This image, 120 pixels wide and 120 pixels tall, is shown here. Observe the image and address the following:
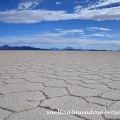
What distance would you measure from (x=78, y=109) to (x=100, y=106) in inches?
6.4

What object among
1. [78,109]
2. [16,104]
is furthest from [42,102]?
[78,109]

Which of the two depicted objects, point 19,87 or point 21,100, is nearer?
point 21,100

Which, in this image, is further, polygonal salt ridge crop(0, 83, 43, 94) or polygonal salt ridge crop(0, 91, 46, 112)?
polygonal salt ridge crop(0, 83, 43, 94)

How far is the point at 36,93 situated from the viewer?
1.76 meters

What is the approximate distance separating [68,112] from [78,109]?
8 centimetres

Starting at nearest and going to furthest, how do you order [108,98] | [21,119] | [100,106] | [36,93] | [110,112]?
1. [21,119]
2. [110,112]
3. [100,106]
4. [108,98]
5. [36,93]

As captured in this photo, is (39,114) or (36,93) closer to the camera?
(39,114)

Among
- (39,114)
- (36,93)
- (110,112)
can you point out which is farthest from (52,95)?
(110,112)

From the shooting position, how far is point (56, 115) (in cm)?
126

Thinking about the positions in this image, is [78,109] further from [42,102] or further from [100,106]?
[42,102]

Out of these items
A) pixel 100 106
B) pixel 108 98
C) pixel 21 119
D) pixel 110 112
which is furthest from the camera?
pixel 108 98

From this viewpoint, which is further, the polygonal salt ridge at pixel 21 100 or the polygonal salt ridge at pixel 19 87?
the polygonal salt ridge at pixel 19 87

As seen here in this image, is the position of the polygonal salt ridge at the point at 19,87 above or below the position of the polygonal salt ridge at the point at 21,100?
above

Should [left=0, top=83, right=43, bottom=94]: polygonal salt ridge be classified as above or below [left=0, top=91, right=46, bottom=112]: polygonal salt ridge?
above
